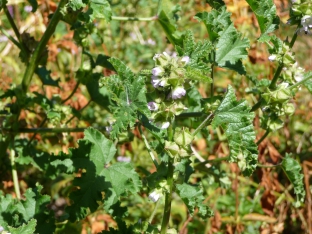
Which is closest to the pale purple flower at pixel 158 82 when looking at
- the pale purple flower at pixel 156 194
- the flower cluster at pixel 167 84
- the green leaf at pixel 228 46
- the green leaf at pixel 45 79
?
the flower cluster at pixel 167 84

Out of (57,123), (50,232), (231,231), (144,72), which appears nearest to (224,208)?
(231,231)

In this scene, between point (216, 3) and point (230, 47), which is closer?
point (216, 3)

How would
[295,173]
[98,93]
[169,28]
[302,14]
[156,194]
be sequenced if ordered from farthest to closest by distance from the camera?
[98,93] < [169,28] < [295,173] < [302,14] < [156,194]

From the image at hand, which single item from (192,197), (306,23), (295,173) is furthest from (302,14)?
(192,197)

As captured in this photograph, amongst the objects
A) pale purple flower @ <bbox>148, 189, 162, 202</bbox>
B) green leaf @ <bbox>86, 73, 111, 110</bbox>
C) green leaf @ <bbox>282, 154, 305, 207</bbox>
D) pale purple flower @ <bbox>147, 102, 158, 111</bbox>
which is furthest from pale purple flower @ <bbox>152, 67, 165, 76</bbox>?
green leaf @ <bbox>86, 73, 111, 110</bbox>

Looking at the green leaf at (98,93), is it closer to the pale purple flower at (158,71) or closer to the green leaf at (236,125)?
the green leaf at (236,125)

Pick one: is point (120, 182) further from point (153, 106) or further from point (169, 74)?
point (169, 74)
